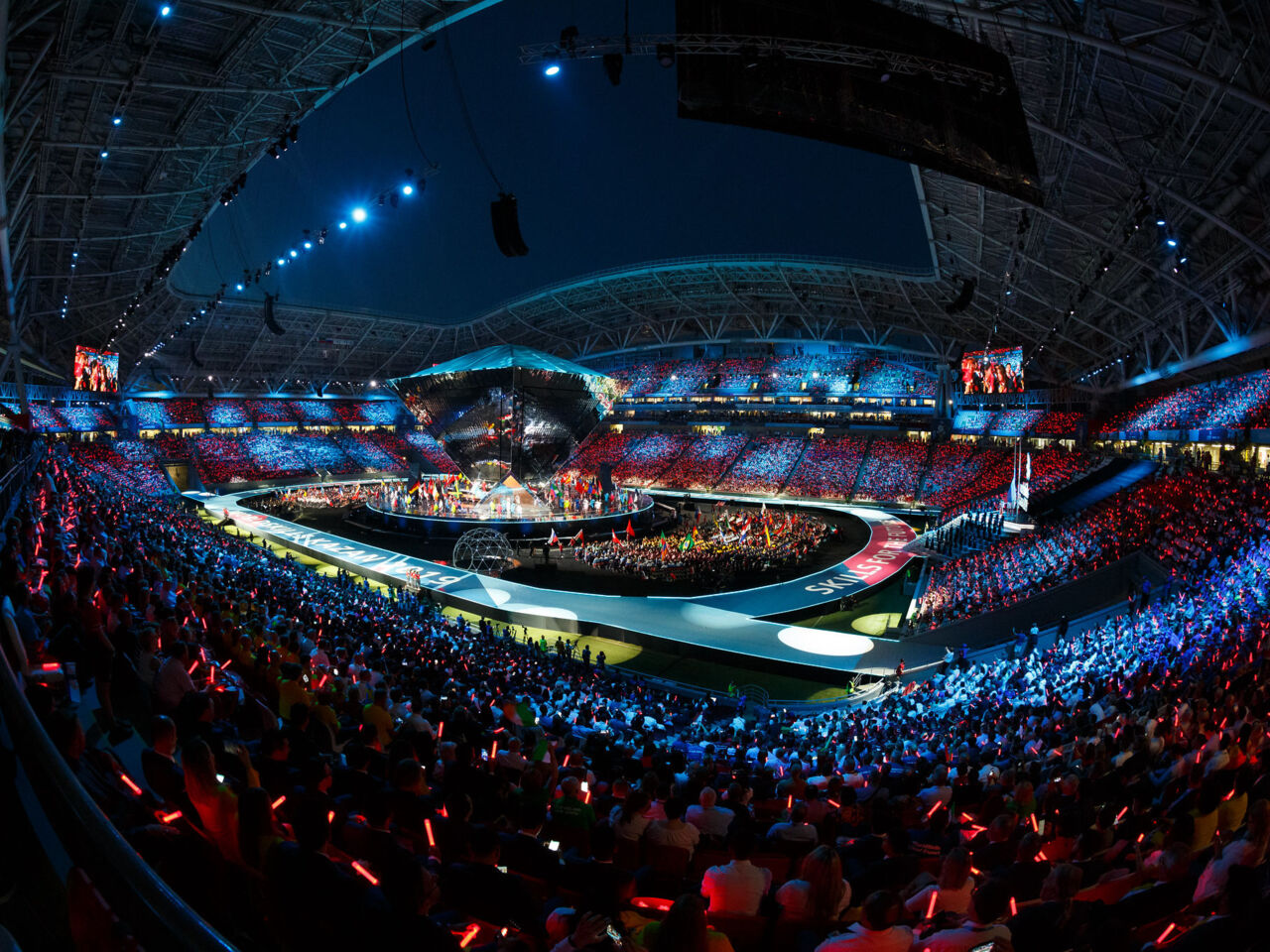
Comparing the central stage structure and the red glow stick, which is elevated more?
the central stage structure

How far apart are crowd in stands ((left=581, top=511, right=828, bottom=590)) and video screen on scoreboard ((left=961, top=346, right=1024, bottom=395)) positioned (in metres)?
19.1

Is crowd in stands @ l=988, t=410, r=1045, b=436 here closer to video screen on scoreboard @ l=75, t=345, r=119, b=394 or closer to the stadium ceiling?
the stadium ceiling

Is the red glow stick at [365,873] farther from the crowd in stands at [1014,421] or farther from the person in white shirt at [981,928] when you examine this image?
the crowd in stands at [1014,421]

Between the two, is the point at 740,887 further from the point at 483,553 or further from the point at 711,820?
the point at 483,553

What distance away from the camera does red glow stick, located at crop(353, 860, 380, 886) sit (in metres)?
2.82

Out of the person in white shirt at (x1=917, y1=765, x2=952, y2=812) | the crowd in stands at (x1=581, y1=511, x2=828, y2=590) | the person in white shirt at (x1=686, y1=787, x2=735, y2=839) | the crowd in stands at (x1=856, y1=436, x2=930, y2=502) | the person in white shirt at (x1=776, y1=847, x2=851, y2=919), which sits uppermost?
the crowd in stands at (x1=856, y1=436, x2=930, y2=502)

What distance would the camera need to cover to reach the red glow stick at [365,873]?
2.82 metres

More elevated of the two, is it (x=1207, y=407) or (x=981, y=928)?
(x=1207, y=407)

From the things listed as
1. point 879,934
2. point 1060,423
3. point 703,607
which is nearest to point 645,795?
point 879,934

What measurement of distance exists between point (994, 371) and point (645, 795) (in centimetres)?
4586

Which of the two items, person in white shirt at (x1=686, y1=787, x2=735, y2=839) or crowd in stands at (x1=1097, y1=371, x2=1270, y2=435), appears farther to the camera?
crowd in stands at (x1=1097, y1=371, x2=1270, y2=435)

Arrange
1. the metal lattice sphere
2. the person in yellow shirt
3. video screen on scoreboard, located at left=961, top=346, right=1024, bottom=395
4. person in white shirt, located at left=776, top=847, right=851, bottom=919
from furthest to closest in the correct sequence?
video screen on scoreboard, located at left=961, top=346, right=1024, bottom=395
the metal lattice sphere
the person in yellow shirt
person in white shirt, located at left=776, top=847, right=851, bottom=919

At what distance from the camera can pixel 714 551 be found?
26922mm

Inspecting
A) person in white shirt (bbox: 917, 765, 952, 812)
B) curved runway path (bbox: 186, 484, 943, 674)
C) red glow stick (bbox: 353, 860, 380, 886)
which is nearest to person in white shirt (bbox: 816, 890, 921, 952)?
red glow stick (bbox: 353, 860, 380, 886)
